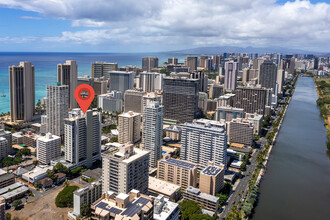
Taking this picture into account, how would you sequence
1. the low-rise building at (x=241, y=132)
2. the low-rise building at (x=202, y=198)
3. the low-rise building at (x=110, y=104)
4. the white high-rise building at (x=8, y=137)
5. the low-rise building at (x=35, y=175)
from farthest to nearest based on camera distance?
the low-rise building at (x=110, y=104), the low-rise building at (x=241, y=132), the white high-rise building at (x=8, y=137), the low-rise building at (x=35, y=175), the low-rise building at (x=202, y=198)

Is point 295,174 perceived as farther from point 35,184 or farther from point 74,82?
point 74,82

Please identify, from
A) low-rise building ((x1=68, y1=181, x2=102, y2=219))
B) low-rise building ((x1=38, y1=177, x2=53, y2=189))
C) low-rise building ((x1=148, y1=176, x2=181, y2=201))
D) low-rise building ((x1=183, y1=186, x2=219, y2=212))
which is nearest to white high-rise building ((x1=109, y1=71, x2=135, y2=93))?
low-rise building ((x1=38, y1=177, x2=53, y2=189))

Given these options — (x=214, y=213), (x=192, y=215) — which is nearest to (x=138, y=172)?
(x=192, y=215)

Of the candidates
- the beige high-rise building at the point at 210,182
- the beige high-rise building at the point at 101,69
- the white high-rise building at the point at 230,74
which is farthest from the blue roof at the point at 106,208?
the white high-rise building at the point at 230,74

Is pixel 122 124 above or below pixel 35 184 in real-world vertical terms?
above

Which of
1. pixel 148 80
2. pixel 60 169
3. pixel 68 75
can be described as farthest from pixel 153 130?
pixel 148 80

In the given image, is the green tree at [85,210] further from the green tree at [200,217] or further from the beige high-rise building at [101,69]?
the beige high-rise building at [101,69]

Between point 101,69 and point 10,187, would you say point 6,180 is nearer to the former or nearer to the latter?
point 10,187
